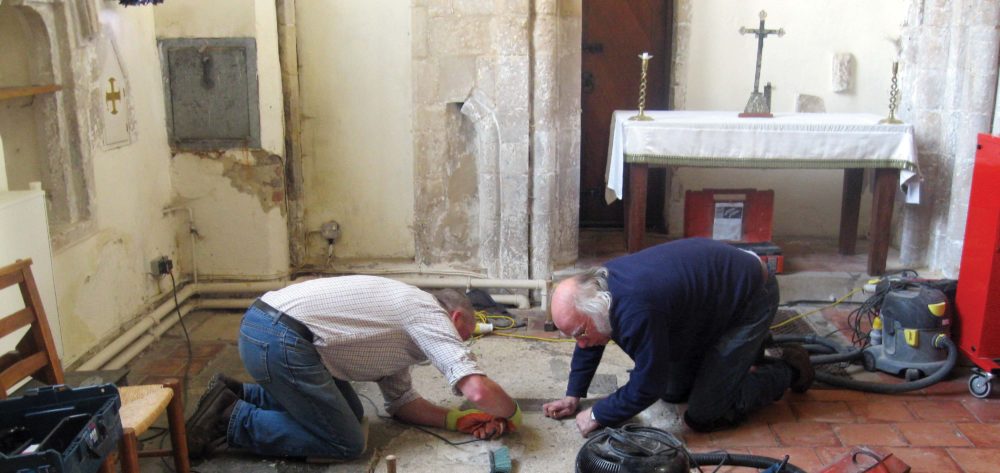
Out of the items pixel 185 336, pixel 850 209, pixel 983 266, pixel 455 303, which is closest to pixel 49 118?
pixel 185 336

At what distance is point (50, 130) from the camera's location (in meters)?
4.32

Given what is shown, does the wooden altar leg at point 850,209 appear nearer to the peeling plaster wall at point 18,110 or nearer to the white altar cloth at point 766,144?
the white altar cloth at point 766,144

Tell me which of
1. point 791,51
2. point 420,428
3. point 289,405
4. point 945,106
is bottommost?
point 420,428

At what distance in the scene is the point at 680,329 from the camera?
11.8 feet

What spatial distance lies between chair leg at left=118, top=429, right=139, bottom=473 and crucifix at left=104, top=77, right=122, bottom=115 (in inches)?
92.0

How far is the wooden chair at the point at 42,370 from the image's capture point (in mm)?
3039

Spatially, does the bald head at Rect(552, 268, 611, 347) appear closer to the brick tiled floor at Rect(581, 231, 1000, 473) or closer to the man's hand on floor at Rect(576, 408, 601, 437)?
the man's hand on floor at Rect(576, 408, 601, 437)

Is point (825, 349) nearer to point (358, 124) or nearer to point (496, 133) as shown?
point (496, 133)

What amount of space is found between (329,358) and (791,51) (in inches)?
159

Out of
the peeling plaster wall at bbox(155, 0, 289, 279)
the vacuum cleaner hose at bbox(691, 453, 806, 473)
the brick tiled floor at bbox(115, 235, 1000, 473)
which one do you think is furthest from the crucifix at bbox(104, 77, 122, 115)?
the vacuum cleaner hose at bbox(691, 453, 806, 473)

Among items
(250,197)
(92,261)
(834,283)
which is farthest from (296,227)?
(834,283)

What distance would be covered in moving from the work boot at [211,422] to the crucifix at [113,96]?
1.75m

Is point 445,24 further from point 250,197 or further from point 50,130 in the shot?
point 50,130

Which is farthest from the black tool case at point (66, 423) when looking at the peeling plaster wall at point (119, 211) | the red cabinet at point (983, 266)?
the red cabinet at point (983, 266)
